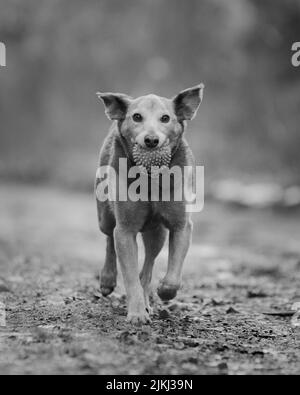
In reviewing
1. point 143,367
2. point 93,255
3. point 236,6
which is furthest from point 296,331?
point 236,6

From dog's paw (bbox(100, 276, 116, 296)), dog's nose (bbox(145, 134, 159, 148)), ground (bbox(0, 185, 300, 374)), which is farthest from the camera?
dog's paw (bbox(100, 276, 116, 296))

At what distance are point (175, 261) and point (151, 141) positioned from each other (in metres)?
1.09

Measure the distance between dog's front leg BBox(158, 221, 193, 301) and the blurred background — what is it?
13072 millimetres

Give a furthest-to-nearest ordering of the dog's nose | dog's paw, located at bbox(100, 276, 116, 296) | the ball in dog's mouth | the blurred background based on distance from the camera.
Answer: the blurred background, dog's paw, located at bbox(100, 276, 116, 296), the ball in dog's mouth, the dog's nose

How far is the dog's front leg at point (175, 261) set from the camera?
230 inches

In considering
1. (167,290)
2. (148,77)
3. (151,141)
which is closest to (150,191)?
(151,141)

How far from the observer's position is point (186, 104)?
19.4 ft

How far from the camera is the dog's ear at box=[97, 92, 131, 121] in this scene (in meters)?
5.86

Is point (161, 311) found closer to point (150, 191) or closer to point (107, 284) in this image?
point (107, 284)

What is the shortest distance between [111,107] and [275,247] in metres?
7.57

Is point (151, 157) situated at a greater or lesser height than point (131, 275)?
greater

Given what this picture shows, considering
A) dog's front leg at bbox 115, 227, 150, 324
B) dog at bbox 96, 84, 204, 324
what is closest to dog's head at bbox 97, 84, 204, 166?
dog at bbox 96, 84, 204, 324

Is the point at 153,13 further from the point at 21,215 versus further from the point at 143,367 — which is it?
the point at 143,367

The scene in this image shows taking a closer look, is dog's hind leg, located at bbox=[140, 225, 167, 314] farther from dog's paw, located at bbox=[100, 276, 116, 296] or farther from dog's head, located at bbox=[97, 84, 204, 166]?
dog's head, located at bbox=[97, 84, 204, 166]
